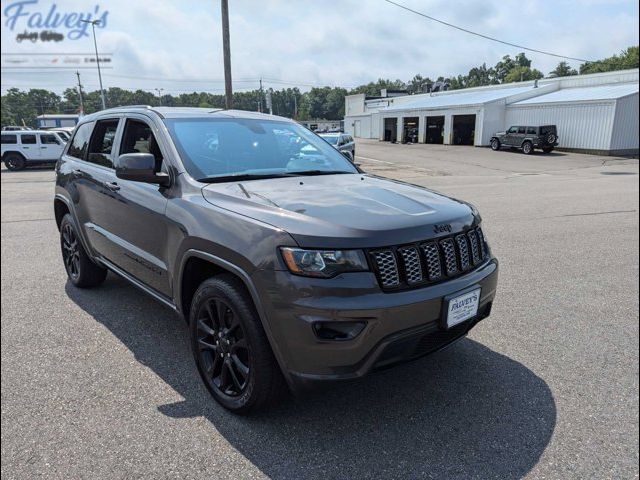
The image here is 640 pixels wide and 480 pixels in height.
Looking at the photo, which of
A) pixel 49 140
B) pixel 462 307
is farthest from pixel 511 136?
pixel 462 307

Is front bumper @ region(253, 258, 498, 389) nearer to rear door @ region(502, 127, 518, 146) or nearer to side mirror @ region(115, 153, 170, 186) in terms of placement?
side mirror @ region(115, 153, 170, 186)

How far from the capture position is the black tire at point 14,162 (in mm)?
21984

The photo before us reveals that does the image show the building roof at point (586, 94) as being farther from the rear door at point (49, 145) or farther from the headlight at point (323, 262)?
the headlight at point (323, 262)

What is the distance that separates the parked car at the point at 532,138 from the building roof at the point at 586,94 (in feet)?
10.1

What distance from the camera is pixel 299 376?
7.55 ft

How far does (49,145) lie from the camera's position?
884 inches

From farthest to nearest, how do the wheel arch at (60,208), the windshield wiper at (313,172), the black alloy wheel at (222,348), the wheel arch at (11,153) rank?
1. the wheel arch at (11,153)
2. the wheel arch at (60,208)
3. the windshield wiper at (313,172)
4. the black alloy wheel at (222,348)

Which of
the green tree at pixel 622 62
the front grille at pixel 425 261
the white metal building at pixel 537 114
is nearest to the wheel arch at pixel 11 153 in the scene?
the front grille at pixel 425 261

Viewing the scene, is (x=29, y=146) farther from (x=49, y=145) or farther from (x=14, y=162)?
(x=14, y=162)

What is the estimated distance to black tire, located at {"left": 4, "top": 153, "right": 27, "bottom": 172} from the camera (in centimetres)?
2198

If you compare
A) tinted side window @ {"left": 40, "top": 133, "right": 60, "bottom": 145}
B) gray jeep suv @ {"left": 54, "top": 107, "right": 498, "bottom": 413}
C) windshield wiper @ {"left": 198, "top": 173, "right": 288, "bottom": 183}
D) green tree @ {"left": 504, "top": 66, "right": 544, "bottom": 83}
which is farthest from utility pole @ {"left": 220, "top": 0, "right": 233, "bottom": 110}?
green tree @ {"left": 504, "top": 66, "right": 544, "bottom": 83}

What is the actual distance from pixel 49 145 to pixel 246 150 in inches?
908

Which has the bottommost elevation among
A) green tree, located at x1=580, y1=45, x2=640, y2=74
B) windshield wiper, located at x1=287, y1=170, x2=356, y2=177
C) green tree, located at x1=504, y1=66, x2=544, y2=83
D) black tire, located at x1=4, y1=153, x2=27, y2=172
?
black tire, located at x1=4, y1=153, x2=27, y2=172

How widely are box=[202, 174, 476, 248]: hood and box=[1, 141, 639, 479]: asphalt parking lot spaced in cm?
74
